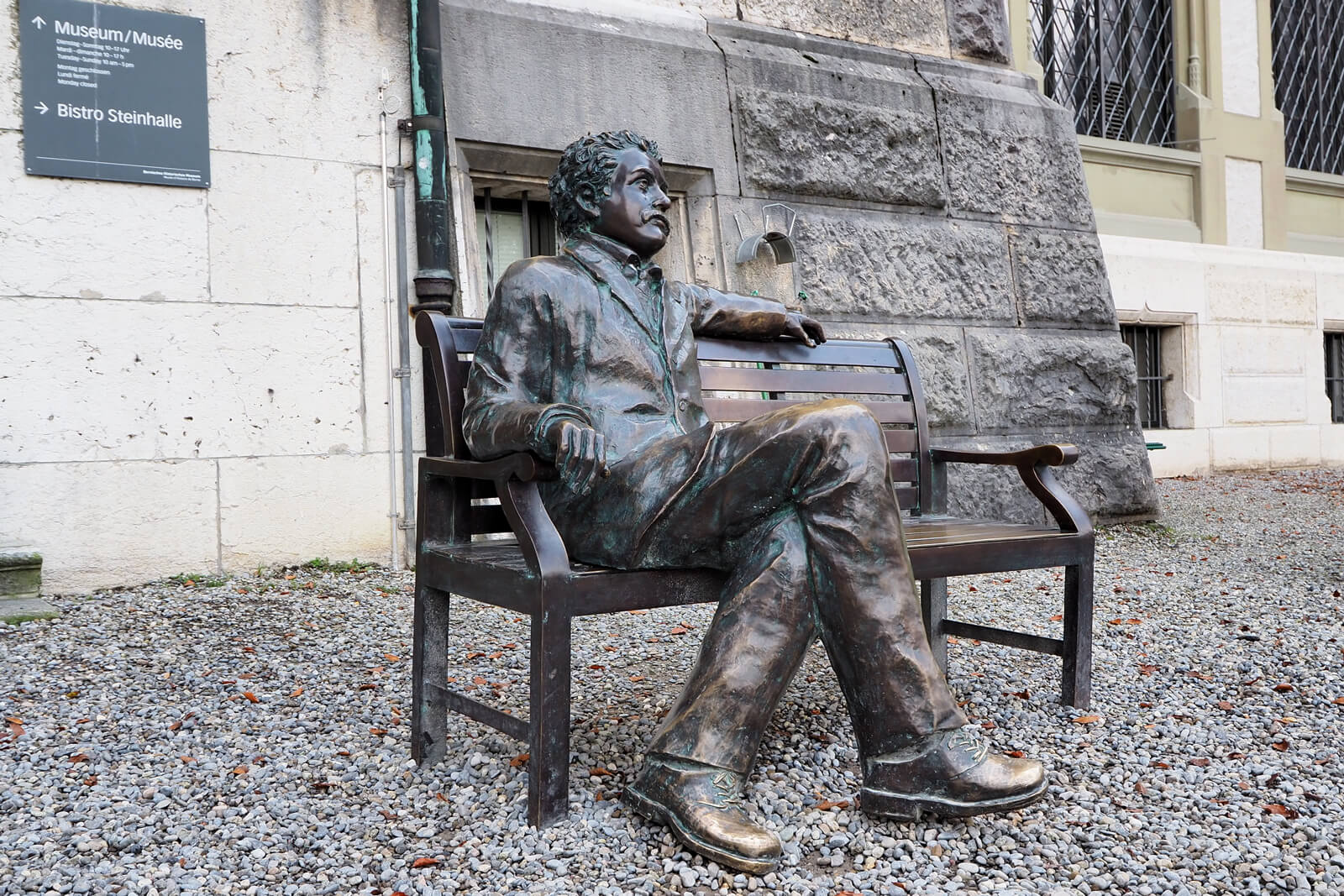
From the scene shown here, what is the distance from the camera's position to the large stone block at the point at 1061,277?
6754mm

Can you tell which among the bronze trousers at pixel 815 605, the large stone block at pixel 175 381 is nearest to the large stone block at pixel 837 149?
the large stone block at pixel 175 381

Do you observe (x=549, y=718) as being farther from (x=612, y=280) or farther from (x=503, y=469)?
(x=612, y=280)

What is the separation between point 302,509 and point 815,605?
337 centimetres

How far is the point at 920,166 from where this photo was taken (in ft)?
21.2

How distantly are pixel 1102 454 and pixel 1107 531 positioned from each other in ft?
1.44

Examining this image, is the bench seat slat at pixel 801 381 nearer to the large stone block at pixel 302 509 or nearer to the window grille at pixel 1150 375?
the large stone block at pixel 302 509

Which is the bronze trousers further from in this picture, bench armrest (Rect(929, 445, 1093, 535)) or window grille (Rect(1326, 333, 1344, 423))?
window grille (Rect(1326, 333, 1344, 423))

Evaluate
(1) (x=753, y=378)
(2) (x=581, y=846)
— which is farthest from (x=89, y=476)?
(2) (x=581, y=846)

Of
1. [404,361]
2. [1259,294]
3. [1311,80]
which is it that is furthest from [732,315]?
[1311,80]

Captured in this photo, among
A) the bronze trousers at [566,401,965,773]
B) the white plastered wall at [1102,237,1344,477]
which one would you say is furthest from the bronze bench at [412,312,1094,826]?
the white plastered wall at [1102,237,1344,477]

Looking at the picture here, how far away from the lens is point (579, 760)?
273 cm

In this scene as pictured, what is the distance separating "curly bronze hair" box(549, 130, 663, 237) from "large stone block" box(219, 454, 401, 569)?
2671mm

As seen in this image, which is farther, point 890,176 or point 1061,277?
point 1061,277

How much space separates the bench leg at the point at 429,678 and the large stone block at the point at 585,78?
10.1 ft
